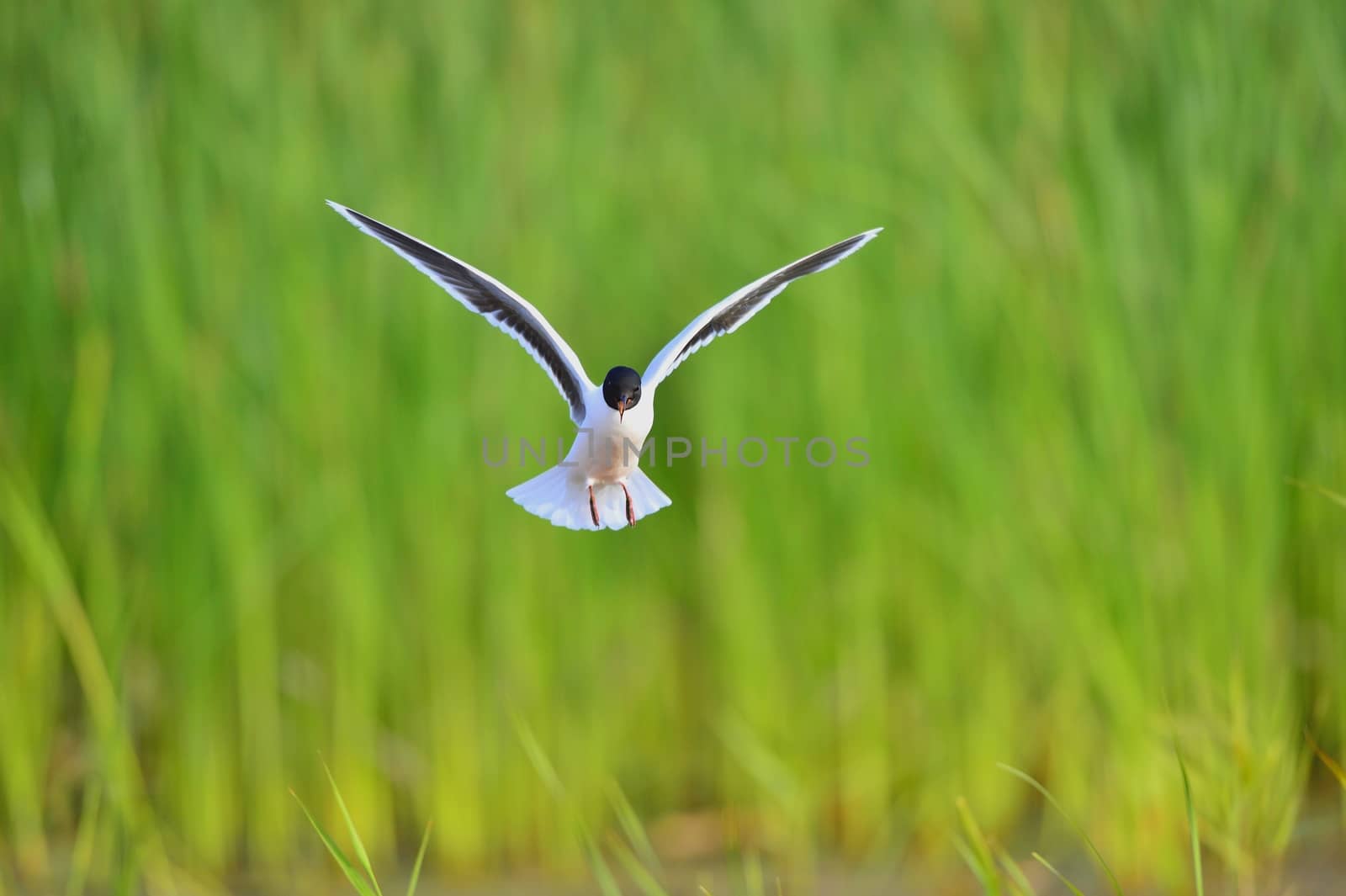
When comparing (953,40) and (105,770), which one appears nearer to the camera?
(105,770)

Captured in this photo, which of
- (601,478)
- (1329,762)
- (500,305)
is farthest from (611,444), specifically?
(1329,762)

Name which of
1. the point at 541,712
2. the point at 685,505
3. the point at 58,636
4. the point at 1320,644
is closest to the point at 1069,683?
the point at 1320,644

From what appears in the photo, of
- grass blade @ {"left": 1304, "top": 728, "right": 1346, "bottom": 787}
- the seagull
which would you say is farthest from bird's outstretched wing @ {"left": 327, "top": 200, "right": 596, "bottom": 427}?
grass blade @ {"left": 1304, "top": 728, "right": 1346, "bottom": 787}

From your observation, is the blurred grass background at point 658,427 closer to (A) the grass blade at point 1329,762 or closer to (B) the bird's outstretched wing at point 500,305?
(A) the grass blade at point 1329,762

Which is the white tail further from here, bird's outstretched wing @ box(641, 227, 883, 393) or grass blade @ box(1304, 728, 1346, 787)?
grass blade @ box(1304, 728, 1346, 787)

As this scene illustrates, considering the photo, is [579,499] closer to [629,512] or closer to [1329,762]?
[629,512]

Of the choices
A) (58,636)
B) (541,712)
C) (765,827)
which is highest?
(58,636)

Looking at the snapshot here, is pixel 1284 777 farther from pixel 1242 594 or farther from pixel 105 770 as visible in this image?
pixel 105 770
